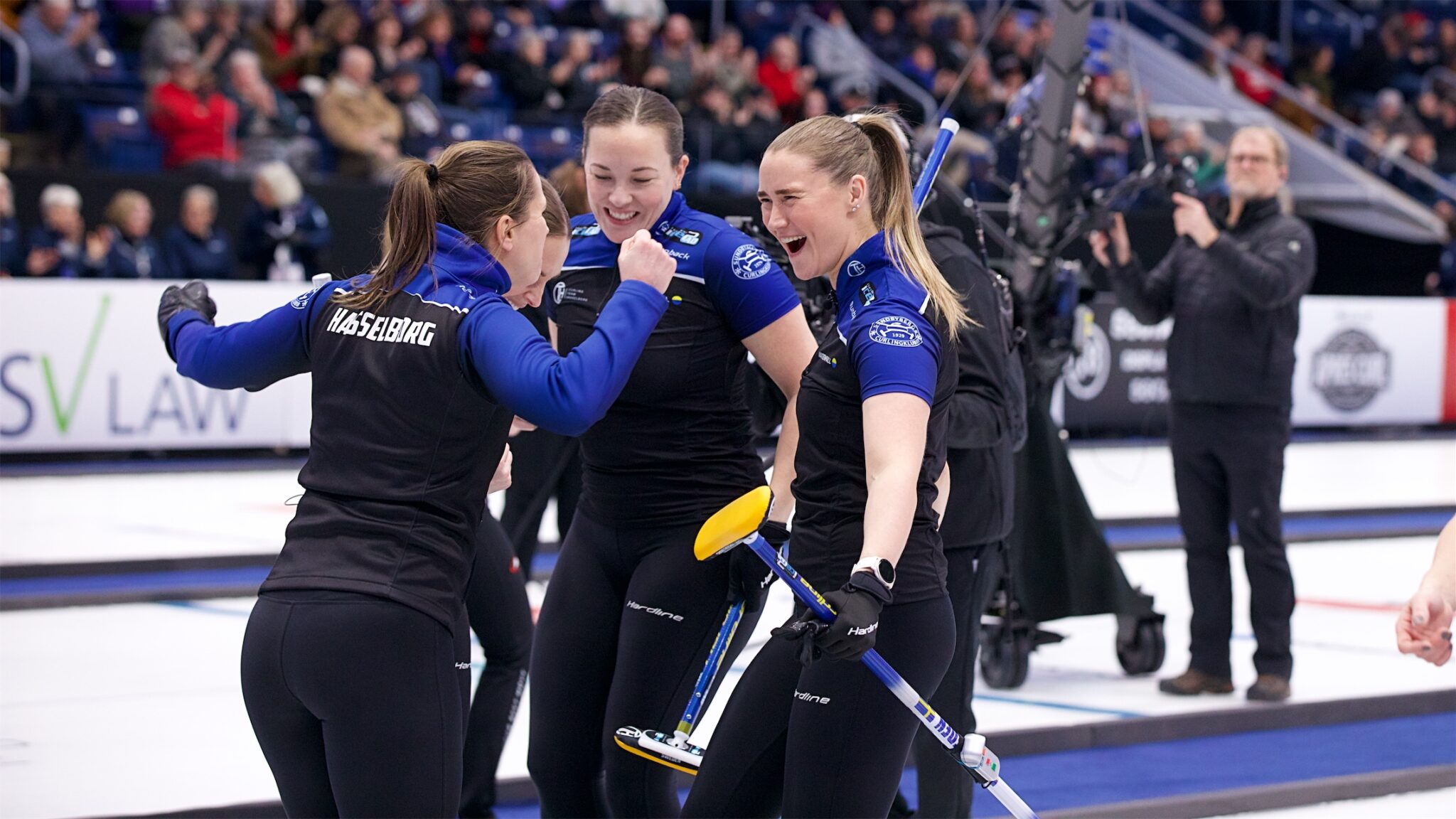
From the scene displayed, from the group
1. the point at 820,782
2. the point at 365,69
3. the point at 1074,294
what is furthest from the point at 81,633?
the point at 365,69

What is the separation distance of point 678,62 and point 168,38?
460cm

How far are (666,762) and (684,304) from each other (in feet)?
3.10

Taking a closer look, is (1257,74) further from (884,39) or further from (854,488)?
(854,488)

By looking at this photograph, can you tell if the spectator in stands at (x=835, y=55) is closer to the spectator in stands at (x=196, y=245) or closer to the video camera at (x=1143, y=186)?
the spectator in stands at (x=196, y=245)

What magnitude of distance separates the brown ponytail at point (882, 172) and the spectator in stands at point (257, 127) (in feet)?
32.3

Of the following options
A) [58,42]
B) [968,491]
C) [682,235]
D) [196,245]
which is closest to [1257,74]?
[196,245]

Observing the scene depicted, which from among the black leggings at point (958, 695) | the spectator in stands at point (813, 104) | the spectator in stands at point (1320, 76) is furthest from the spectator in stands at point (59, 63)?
the spectator in stands at point (1320, 76)

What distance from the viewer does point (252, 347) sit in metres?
2.85

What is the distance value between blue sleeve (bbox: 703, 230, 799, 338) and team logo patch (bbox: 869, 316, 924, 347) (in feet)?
1.90

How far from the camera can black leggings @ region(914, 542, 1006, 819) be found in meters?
4.01

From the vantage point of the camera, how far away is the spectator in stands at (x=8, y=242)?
1070 cm

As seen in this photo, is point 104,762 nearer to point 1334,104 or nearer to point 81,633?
point 81,633

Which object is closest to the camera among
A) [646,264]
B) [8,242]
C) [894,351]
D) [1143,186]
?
[646,264]

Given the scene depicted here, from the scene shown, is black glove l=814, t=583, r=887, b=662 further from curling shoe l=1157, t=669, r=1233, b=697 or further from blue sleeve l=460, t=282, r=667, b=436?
curling shoe l=1157, t=669, r=1233, b=697
